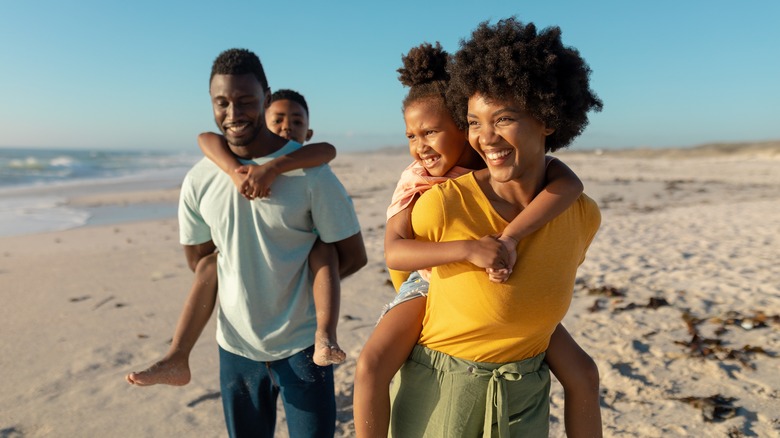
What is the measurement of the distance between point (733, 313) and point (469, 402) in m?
4.97

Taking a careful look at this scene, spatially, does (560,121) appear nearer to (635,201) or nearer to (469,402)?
(469,402)

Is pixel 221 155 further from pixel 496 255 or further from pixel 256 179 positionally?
pixel 496 255

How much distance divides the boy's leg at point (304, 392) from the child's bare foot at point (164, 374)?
0.47 metres

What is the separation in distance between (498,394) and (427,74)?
3.82 ft

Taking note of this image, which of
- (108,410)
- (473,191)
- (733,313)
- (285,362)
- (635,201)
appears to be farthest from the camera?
(635,201)

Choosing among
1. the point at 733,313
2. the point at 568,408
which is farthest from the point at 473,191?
the point at 733,313

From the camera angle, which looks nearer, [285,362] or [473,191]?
[473,191]

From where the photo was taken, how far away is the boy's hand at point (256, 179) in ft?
8.10

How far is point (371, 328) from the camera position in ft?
19.1

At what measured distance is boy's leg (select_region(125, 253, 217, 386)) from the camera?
2.73 m

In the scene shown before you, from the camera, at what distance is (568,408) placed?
2107 millimetres

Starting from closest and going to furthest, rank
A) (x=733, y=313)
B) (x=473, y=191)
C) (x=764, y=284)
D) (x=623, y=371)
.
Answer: (x=473, y=191) → (x=623, y=371) → (x=733, y=313) → (x=764, y=284)

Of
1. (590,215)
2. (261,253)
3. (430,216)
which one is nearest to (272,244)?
(261,253)

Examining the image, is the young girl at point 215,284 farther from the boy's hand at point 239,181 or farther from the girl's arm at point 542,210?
the girl's arm at point 542,210
